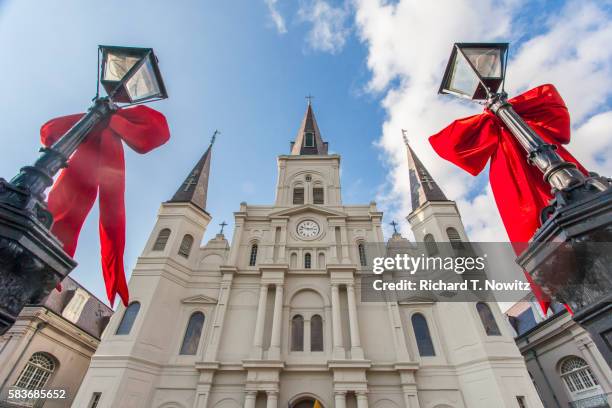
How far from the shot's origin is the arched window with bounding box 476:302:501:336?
13.3 metres

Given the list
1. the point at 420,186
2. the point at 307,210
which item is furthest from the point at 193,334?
the point at 420,186

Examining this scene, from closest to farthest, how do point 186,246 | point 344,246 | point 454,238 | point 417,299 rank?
point 417,299 < point 454,238 < point 186,246 < point 344,246

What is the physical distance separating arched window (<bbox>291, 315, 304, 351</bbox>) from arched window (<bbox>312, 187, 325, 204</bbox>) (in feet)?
28.0

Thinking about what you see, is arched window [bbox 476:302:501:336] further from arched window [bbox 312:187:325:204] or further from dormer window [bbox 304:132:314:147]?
dormer window [bbox 304:132:314:147]

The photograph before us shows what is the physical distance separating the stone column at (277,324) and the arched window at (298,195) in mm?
7258

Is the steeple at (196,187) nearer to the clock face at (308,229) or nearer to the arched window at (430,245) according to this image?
the clock face at (308,229)

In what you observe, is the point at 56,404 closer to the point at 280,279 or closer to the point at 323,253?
the point at 280,279

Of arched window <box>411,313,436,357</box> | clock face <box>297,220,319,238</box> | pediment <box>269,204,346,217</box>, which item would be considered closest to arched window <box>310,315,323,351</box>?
arched window <box>411,313,436,357</box>

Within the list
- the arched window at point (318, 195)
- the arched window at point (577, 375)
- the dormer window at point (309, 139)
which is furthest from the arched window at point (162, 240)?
the arched window at point (577, 375)

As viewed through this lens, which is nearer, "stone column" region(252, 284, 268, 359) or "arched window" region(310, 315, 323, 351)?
"stone column" region(252, 284, 268, 359)

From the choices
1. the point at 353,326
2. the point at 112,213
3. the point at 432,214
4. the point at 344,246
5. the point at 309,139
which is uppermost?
the point at 309,139

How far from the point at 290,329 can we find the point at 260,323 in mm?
1621

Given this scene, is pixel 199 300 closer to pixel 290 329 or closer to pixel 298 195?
pixel 290 329

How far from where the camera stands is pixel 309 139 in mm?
28719
